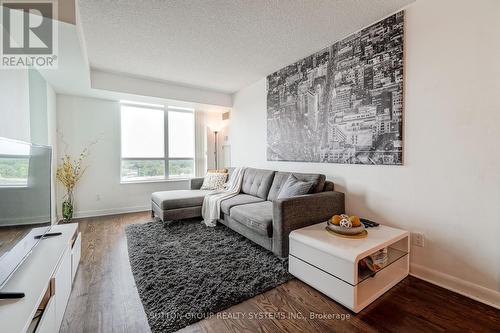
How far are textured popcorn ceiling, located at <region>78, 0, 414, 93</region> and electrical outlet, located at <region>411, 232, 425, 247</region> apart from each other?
2.07 meters

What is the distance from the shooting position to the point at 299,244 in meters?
1.89

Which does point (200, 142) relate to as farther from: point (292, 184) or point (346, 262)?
point (346, 262)

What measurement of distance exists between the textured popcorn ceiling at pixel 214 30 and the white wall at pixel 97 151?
1.04 metres

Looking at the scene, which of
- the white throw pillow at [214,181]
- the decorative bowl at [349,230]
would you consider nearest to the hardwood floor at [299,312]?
the decorative bowl at [349,230]

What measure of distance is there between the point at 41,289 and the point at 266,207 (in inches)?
79.6

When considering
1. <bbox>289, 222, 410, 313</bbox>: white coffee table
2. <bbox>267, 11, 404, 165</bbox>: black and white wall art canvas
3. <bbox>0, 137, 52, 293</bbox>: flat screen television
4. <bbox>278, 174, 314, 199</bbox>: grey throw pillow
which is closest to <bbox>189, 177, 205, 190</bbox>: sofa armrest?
<bbox>267, 11, 404, 165</bbox>: black and white wall art canvas

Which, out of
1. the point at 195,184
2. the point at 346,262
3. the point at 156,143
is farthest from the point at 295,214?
the point at 156,143

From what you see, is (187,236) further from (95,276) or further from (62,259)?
(62,259)

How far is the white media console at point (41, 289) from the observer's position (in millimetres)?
923

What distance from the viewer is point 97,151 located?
161 inches

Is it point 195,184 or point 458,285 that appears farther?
point 195,184

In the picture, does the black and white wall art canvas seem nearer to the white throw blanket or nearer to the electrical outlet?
the electrical outlet

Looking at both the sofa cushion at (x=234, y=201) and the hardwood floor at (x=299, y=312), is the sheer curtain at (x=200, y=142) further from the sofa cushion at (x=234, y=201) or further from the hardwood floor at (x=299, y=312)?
the hardwood floor at (x=299, y=312)


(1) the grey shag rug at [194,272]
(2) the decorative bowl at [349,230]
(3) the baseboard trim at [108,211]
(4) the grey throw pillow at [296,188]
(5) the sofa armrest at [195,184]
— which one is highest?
(4) the grey throw pillow at [296,188]
